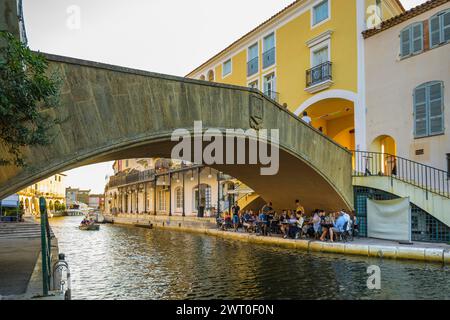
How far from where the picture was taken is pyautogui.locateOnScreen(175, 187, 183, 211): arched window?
123ft

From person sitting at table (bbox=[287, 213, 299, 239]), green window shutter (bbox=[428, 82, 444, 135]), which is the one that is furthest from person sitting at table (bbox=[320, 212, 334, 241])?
green window shutter (bbox=[428, 82, 444, 135])

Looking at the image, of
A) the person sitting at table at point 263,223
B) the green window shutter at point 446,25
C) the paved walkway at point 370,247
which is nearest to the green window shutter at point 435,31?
the green window shutter at point 446,25

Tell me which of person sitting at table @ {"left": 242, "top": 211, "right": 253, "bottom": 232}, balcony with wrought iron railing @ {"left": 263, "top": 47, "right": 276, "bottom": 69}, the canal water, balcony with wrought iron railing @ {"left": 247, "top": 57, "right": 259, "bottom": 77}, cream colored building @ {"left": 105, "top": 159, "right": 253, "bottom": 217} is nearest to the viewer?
the canal water

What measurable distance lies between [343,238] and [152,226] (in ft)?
64.8

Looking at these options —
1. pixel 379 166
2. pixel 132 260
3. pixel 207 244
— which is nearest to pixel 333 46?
pixel 379 166

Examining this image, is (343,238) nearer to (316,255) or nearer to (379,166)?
(316,255)

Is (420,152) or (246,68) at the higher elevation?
(246,68)

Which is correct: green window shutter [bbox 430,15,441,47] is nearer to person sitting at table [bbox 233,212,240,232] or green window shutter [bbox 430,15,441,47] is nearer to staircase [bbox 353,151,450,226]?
staircase [bbox 353,151,450,226]

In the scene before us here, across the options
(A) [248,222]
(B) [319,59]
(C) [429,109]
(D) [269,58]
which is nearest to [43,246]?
(A) [248,222]

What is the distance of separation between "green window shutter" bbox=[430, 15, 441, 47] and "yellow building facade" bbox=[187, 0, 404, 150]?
367 cm

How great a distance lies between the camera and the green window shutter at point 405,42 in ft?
60.2

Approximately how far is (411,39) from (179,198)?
25.3m

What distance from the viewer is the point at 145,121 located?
11.2m

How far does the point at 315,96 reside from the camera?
22719 mm
